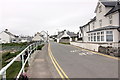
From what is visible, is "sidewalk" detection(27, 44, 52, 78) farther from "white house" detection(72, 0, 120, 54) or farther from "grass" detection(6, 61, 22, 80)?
"white house" detection(72, 0, 120, 54)

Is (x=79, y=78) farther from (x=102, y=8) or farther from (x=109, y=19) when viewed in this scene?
(x=102, y=8)

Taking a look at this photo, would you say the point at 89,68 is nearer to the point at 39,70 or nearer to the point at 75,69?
the point at 75,69

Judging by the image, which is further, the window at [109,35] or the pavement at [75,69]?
the window at [109,35]

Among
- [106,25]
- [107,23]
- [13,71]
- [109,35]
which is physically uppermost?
[107,23]

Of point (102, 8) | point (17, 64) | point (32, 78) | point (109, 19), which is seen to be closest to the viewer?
point (32, 78)

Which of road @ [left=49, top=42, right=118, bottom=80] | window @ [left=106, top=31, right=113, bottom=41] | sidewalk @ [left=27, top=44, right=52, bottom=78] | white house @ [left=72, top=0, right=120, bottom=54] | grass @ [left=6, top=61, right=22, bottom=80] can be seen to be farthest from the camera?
window @ [left=106, top=31, right=113, bottom=41]

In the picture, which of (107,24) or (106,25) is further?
(106,25)

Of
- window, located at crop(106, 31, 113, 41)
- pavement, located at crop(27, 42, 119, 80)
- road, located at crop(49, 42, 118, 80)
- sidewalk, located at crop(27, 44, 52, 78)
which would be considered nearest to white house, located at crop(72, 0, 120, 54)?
window, located at crop(106, 31, 113, 41)

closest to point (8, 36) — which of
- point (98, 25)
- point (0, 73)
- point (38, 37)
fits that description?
point (38, 37)

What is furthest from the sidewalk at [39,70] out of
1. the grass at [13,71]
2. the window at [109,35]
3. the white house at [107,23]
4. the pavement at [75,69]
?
the window at [109,35]

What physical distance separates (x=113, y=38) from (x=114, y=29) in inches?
63.4

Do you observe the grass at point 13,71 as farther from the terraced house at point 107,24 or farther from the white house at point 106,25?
the terraced house at point 107,24

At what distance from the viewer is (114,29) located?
24.2 meters

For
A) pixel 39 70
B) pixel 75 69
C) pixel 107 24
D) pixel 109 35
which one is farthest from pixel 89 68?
pixel 107 24
